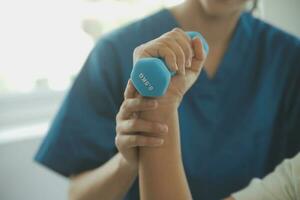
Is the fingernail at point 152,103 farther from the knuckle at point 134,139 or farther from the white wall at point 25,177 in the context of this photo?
the white wall at point 25,177

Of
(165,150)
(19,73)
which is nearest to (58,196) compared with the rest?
(19,73)

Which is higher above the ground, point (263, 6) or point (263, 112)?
point (263, 6)

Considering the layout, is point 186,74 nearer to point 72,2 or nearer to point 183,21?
point 183,21

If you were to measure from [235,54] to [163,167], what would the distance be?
30cm

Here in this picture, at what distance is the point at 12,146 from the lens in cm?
88

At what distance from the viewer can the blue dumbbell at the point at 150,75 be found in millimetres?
369

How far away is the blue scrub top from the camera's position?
59cm

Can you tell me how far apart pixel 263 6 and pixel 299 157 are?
348 mm

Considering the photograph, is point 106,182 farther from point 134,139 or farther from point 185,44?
point 185,44

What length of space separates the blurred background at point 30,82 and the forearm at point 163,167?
1.45 feet

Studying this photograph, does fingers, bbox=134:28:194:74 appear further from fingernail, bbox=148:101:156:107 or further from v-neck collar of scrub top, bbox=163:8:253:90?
v-neck collar of scrub top, bbox=163:8:253:90

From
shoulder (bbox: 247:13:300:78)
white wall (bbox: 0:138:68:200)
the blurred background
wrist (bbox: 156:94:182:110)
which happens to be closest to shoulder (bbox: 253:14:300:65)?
shoulder (bbox: 247:13:300:78)

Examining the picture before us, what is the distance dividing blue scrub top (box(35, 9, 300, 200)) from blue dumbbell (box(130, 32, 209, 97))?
0.16 metres

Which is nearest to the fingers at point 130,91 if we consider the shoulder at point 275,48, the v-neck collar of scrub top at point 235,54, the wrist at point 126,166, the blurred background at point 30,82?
the wrist at point 126,166
